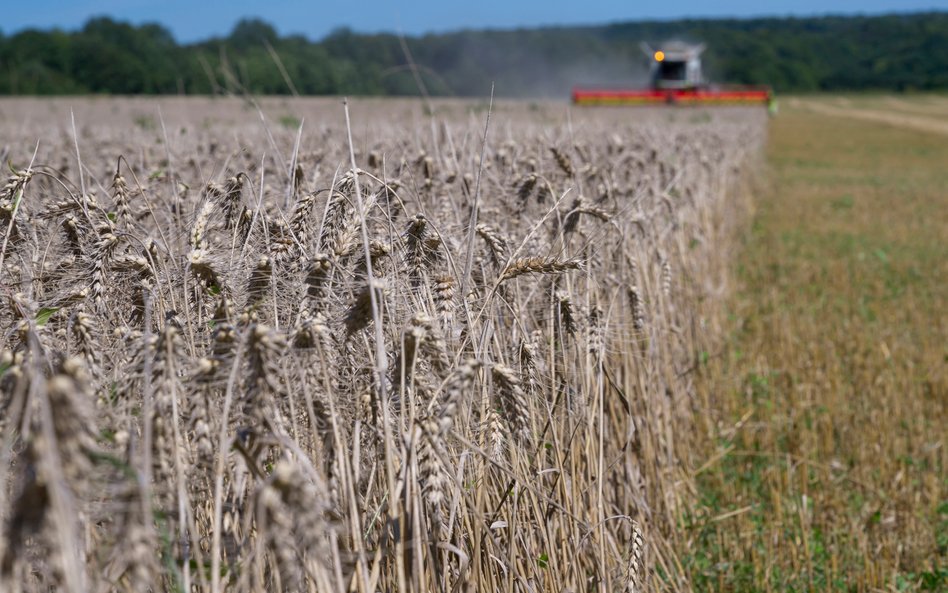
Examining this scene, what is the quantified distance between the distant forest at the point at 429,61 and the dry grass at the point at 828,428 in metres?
2.06

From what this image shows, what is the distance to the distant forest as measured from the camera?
311 inches

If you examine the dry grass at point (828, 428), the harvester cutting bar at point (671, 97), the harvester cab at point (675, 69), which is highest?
the harvester cab at point (675, 69)

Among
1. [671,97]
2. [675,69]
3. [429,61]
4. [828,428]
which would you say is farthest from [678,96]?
[828,428]

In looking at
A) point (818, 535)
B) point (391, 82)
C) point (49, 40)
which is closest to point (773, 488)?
point (818, 535)

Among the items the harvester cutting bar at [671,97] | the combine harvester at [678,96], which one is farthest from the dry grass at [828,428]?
the combine harvester at [678,96]

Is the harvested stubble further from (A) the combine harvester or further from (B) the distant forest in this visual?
(A) the combine harvester

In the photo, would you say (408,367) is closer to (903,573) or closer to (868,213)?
(903,573)

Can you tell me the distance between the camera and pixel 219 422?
57.9 inches

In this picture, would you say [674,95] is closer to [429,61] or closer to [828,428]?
[429,61]

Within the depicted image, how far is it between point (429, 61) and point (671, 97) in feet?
54.5

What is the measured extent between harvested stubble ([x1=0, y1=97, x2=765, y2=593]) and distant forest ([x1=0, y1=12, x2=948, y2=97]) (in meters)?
0.52

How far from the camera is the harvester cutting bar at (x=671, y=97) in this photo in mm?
30547

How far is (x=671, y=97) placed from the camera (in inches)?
1211

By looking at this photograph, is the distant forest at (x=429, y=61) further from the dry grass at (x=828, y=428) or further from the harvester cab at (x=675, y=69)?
the harvester cab at (x=675, y=69)
